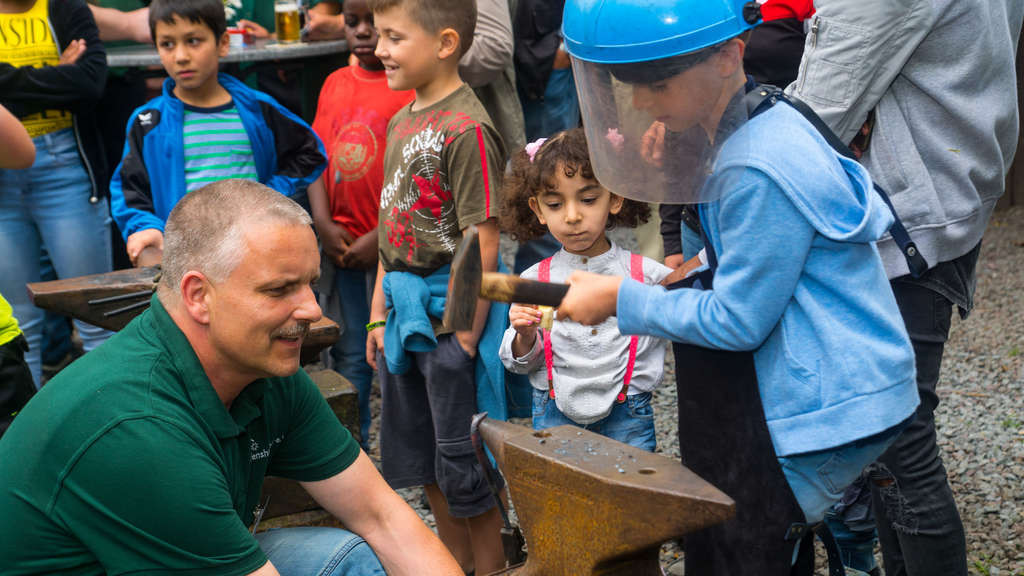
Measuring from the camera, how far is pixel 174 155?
3.49m

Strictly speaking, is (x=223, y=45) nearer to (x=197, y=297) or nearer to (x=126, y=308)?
(x=126, y=308)

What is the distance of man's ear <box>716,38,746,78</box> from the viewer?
1812 mm

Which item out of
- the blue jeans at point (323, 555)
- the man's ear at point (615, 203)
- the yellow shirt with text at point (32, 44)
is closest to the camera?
the blue jeans at point (323, 555)

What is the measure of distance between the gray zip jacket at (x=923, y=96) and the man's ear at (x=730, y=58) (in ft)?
1.63

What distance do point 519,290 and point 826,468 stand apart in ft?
2.18

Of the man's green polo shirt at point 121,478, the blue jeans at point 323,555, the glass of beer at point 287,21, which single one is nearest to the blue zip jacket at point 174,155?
the glass of beer at point 287,21

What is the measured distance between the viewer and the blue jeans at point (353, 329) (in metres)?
3.90

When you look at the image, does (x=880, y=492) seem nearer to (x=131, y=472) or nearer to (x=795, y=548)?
(x=795, y=548)

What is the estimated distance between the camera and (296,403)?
7.55ft

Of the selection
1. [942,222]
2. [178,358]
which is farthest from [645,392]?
[178,358]

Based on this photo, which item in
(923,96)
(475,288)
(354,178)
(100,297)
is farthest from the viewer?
(354,178)

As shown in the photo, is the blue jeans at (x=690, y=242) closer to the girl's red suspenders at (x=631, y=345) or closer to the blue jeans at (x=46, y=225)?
the girl's red suspenders at (x=631, y=345)

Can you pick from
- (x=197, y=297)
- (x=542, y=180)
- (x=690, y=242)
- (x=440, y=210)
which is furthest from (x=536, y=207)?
(x=197, y=297)

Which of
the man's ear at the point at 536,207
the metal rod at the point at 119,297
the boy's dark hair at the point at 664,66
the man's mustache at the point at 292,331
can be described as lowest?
the metal rod at the point at 119,297
